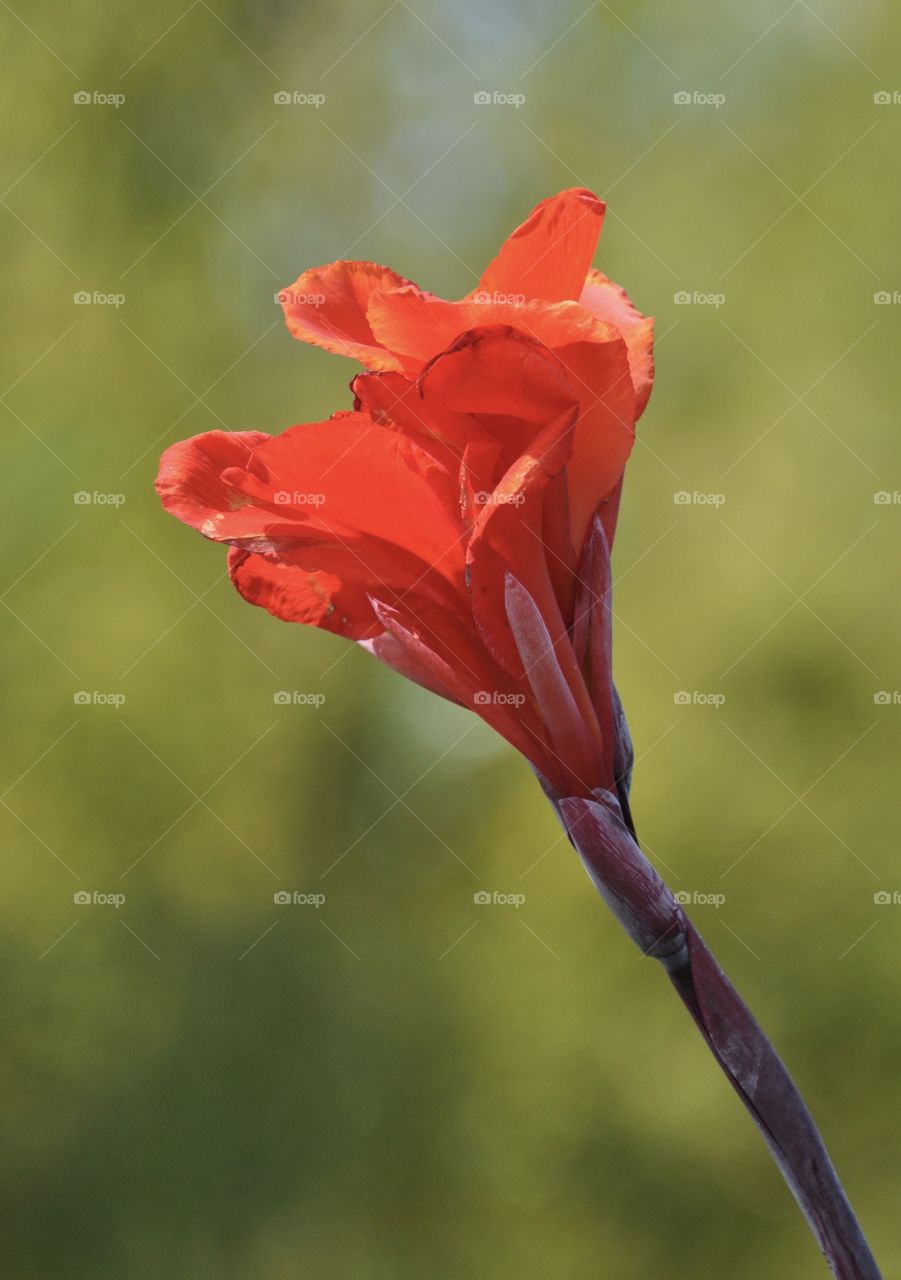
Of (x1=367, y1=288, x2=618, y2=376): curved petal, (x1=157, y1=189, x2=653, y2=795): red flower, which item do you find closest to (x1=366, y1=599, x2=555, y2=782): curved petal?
(x1=157, y1=189, x2=653, y2=795): red flower

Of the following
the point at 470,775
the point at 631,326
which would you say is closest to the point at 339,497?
the point at 631,326

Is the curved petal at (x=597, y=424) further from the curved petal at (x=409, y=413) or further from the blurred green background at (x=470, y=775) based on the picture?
the blurred green background at (x=470, y=775)

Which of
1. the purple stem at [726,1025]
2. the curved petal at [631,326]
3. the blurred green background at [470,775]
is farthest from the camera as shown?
the blurred green background at [470,775]

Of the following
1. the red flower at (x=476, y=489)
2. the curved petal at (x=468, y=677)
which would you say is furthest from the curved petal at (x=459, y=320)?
the curved petal at (x=468, y=677)

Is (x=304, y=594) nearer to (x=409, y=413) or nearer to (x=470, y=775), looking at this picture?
(x=409, y=413)

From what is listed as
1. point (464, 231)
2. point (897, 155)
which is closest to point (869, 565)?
point (897, 155)
